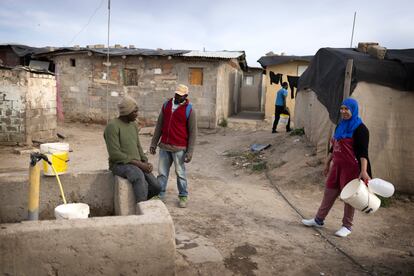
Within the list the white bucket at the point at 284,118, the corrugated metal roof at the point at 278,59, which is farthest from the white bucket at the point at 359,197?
the corrugated metal roof at the point at 278,59

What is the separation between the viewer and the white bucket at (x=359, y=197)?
386cm

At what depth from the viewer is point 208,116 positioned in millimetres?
14133

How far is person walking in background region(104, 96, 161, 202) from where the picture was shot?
356 cm

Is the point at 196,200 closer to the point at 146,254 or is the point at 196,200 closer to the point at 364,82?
the point at 146,254

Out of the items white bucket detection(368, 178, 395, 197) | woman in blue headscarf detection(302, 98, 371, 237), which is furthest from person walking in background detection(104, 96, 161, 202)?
white bucket detection(368, 178, 395, 197)

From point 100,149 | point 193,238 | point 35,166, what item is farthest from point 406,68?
point 100,149

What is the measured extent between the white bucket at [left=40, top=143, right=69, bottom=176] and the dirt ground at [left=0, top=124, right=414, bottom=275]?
1.50 metres

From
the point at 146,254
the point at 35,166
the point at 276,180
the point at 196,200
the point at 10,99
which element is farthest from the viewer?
the point at 10,99

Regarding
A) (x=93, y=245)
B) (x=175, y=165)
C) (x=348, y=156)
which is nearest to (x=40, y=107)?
(x=175, y=165)

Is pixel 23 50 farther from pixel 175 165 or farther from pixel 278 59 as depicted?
pixel 175 165

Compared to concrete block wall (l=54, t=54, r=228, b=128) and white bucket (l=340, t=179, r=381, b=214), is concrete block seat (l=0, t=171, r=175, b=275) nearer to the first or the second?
white bucket (l=340, t=179, r=381, b=214)

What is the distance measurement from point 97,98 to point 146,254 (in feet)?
42.8

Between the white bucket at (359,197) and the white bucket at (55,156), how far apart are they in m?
3.09

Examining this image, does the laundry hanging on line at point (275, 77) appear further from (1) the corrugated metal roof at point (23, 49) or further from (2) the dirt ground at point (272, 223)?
(1) the corrugated metal roof at point (23, 49)
